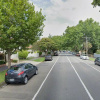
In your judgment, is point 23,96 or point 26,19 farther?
point 26,19

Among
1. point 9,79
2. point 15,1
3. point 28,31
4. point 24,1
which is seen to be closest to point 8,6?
point 15,1

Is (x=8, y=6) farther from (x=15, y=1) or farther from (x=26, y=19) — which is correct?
(x=26, y=19)

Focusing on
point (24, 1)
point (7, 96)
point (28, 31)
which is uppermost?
point (24, 1)

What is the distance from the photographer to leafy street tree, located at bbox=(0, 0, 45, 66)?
10.7 meters

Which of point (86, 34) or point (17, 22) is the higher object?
point (86, 34)

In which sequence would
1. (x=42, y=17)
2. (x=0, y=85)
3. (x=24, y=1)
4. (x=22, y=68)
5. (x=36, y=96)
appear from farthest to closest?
(x=42, y=17) → (x=24, y=1) → (x=22, y=68) → (x=0, y=85) → (x=36, y=96)

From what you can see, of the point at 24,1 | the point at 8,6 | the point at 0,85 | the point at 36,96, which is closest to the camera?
the point at 36,96

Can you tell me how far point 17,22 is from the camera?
11195 mm

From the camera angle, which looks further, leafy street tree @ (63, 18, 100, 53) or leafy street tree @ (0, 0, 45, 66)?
leafy street tree @ (63, 18, 100, 53)

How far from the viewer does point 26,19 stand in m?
11.9

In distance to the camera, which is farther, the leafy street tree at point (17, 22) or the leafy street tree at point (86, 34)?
the leafy street tree at point (86, 34)

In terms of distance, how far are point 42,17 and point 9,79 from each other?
298 inches

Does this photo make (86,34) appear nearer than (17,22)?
No

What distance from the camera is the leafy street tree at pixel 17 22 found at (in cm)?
1069
